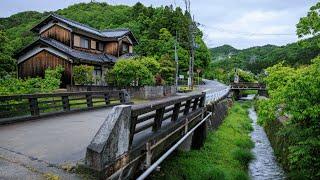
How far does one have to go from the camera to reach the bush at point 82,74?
109 feet

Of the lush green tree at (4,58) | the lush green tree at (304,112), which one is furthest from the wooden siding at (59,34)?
the lush green tree at (304,112)

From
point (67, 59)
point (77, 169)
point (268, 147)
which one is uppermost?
point (67, 59)

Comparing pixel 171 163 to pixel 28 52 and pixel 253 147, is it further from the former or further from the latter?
pixel 28 52

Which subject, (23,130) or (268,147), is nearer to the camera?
(23,130)

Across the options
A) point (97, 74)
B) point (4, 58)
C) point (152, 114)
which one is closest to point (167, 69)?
point (97, 74)

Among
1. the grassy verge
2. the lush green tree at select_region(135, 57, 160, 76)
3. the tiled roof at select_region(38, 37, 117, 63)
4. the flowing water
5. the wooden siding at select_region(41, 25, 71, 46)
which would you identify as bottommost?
the flowing water

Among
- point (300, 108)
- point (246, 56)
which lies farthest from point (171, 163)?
point (246, 56)

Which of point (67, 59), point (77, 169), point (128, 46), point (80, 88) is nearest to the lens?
point (77, 169)

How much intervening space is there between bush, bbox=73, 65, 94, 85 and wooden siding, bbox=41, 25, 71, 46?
5010 mm

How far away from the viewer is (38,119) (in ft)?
40.3

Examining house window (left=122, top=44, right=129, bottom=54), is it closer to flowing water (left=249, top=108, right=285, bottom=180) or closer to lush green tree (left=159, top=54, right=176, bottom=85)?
lush green tree (left=159, top=54, right=176, bottom=85)

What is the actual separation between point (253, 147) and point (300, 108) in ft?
30.4

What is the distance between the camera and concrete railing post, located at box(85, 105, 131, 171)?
5.74 meters

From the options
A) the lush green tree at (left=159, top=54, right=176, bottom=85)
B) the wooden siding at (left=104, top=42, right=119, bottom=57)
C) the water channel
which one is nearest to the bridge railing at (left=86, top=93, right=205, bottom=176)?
the water channel
